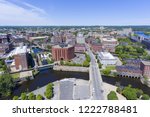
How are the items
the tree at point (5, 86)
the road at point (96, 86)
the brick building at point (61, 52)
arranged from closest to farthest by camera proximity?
1. the road at point (96, 86)
2. the tree at point (5, 86)
3. the brick building at point (61, 52)

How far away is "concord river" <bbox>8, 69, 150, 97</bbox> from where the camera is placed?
10.7 meters

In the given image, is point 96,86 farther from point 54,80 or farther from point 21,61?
point 21,61

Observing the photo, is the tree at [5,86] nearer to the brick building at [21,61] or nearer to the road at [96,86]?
the brick building at [21,61]

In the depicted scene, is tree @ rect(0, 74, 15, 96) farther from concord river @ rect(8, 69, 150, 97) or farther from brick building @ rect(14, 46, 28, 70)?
brick building @ rect(14, 46, 28, 70)

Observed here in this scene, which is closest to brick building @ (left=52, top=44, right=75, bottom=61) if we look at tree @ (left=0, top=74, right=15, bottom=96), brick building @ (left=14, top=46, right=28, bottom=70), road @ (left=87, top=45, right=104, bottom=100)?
brick building @ (left=14, top=46, right=28, bottom=70)

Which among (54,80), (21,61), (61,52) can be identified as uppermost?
(61,52)

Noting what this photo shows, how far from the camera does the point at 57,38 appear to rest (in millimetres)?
29031

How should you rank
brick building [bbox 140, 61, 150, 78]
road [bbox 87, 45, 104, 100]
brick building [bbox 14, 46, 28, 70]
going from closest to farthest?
road [bbox 87, 45, 104, 100] → brick building [bbox 140, 61, 150, 78] → brick building [bbox 14, 46, 28, 70]

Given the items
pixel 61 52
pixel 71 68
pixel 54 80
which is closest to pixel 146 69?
pixel 71 68

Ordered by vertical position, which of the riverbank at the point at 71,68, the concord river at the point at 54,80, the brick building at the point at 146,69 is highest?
the brick building at the point at 146,69

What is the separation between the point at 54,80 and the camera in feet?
40.6

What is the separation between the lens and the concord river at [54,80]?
10.7m

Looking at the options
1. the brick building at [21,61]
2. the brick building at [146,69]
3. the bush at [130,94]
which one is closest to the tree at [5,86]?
the brick building at [21,61]

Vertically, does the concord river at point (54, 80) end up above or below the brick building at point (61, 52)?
below
